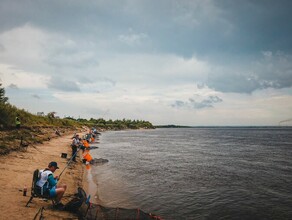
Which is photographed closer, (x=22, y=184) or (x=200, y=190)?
(x=22, y=184)

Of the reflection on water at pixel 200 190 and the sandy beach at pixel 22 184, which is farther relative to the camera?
the reflection on water at pixel 200 190

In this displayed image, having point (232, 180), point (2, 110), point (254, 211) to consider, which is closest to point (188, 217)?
point (254, 211)

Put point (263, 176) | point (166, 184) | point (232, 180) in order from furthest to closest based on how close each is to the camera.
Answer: point (263, 176), point (232, 180), point (166, 184)

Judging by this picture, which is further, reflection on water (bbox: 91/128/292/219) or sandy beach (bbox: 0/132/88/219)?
reflection on water (bbox: 91/128/292/219)

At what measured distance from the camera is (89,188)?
1572cm

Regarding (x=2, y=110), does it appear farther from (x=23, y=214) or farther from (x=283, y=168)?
(x=283, y=168)

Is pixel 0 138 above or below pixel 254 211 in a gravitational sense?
above

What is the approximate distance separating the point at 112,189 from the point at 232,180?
1063 centimetres

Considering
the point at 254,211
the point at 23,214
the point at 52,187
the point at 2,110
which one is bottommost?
the point at 254,211

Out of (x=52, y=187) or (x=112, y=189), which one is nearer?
(x=52, y=187)

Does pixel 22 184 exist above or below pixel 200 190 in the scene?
above

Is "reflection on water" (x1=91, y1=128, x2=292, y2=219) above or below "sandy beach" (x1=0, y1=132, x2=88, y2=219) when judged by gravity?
below

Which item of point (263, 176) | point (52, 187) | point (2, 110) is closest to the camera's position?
point (52, 187)

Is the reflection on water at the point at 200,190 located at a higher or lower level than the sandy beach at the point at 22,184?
lower
